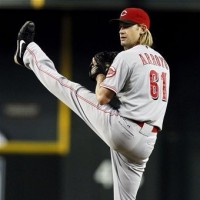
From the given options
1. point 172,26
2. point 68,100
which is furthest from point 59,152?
point 68,100

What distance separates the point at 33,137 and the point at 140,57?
3401 millimetres

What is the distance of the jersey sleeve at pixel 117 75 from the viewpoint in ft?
14.8

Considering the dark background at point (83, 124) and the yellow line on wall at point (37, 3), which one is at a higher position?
the yellow line on wall at point (37, 3)

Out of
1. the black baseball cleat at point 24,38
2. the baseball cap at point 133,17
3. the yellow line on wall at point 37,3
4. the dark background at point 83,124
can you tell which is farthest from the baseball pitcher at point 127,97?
the dark background at point 83,124

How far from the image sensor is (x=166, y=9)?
744 cm

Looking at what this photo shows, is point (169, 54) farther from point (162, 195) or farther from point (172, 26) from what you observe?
point (162, 195)

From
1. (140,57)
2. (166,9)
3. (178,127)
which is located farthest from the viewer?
(178,127)

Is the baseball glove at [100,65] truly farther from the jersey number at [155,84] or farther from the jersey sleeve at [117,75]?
the jersey number at [155,84]

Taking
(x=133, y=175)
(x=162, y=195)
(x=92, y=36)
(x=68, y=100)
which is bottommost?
(x=162, y=195)

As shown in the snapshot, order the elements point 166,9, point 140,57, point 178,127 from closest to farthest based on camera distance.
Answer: point 140,57, point 166,9, point 178,127

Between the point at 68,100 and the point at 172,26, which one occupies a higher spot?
the point at 172,26

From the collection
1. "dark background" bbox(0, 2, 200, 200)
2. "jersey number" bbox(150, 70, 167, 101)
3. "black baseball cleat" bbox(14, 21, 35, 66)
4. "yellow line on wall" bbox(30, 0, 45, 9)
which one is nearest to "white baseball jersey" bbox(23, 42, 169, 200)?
"jersey number" bbox(150, 70, 167, 101)

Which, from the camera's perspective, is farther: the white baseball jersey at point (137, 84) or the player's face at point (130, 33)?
the player's face at point (130, 33)

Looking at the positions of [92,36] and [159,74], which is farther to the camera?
[92,36]
